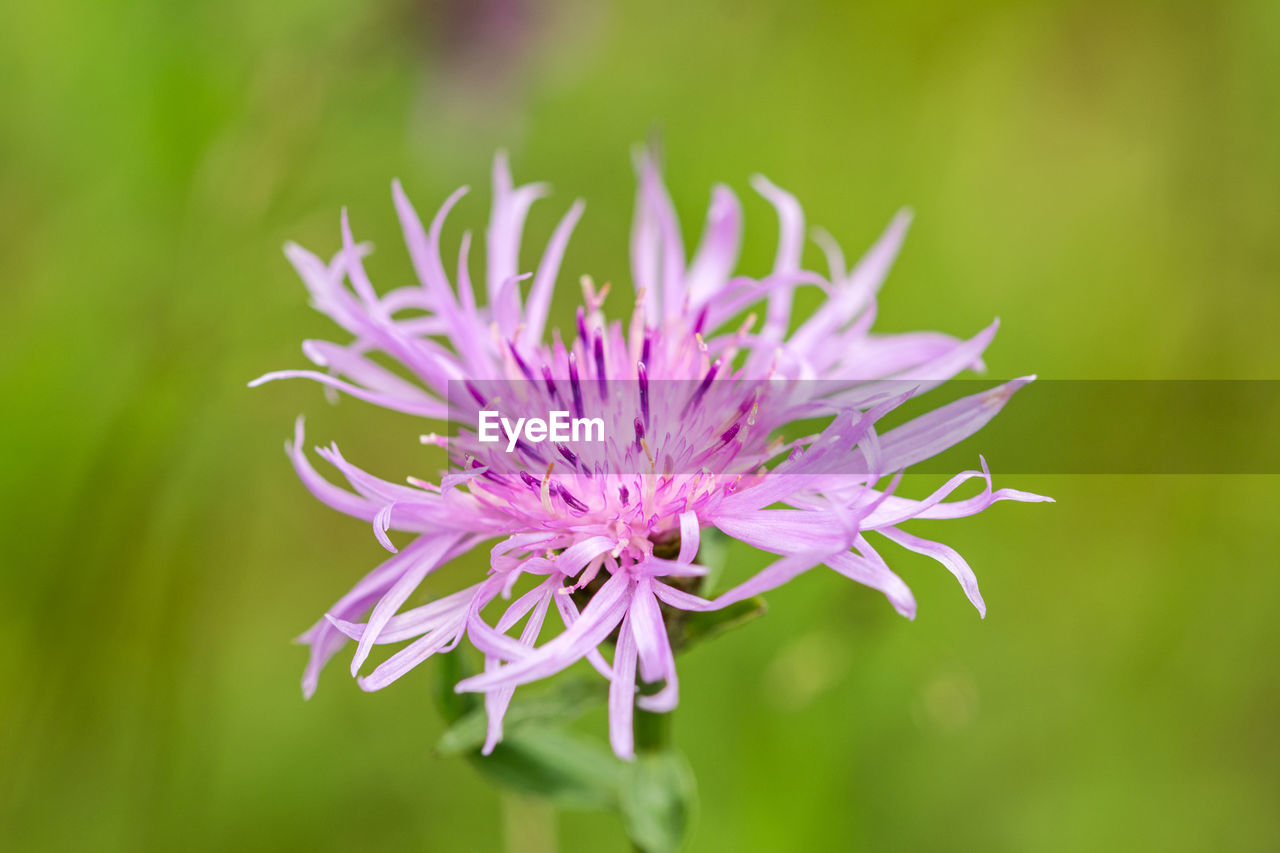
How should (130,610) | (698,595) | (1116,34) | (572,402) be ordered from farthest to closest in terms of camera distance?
(1116,34), (130,610), (572,402), (698,595)

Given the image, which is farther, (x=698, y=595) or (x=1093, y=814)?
(x=1093, y=814)

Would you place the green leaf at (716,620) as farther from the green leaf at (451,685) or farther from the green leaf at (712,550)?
the green leaf at (451,685)

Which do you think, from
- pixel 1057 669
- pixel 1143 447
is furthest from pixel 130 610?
pixel 1143 447

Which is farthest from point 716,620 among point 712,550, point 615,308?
point 615,308

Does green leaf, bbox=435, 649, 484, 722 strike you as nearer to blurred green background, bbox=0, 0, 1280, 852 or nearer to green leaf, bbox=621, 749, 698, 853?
green leaf, bbox=621, 749, 698, 853

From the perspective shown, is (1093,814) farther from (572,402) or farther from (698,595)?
(572,402)

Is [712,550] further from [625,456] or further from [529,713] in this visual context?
[529,713]

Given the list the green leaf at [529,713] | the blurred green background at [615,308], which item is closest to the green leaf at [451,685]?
the green leaf at [529,713]

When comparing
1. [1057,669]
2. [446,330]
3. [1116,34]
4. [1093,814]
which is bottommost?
[1093,814]
